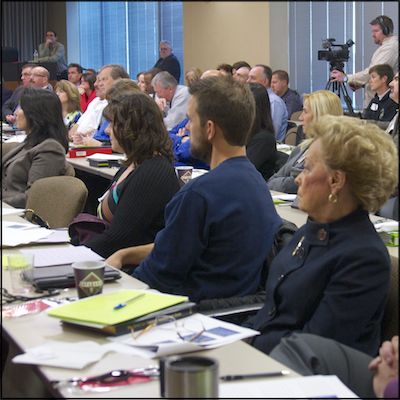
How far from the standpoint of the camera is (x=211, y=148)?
2.67 meters

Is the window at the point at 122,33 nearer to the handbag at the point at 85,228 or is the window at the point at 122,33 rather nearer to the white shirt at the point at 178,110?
the white shirt at the point at 178,110

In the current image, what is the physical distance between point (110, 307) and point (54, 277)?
41 centimetres

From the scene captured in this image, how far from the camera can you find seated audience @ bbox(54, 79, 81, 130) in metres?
7.29

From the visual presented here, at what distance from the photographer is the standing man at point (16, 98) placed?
7.01m

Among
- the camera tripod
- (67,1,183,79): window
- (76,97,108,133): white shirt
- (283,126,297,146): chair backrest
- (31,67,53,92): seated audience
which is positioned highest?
(67,1,183,79): window

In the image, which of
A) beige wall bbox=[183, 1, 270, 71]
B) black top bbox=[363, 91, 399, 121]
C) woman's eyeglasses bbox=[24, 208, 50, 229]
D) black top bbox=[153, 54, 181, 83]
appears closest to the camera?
woman's eyeglasses bbox=[24, 208, 50, 229]

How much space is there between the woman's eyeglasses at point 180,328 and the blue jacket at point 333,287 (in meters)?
0.30

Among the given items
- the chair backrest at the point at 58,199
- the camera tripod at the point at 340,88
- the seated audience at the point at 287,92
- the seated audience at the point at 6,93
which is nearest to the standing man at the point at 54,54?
the seated audience at the point at 6,93

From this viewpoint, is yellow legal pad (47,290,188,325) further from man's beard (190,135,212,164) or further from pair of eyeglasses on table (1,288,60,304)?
man's beard (190,135,212,164)

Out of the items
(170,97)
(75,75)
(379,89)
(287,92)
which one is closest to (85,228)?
(379,89)

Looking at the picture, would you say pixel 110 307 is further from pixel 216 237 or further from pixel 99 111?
pixel 99 111

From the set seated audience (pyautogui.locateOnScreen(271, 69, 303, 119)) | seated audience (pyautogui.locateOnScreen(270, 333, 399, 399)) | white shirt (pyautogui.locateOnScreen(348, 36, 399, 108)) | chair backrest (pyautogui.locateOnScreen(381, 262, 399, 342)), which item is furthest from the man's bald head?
seated audience (pyautogui.locateOnScreen(270, 333, 399, 399))

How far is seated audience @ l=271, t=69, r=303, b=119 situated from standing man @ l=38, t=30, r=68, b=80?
2.36 m

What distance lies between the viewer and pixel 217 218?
8.14 ft
